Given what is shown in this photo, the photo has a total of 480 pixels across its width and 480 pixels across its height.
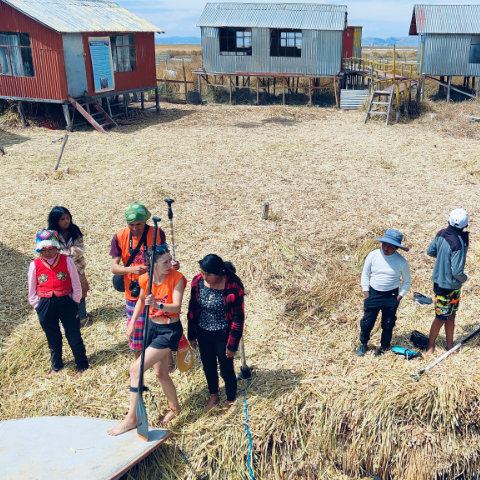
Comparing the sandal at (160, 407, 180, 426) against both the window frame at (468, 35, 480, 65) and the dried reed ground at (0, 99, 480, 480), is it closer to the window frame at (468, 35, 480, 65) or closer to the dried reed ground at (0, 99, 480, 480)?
the dried reed ground at (0, 99, 480, 480)

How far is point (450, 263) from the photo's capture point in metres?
5.83

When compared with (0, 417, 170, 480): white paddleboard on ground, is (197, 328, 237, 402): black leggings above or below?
above

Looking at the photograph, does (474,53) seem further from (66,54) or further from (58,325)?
(58,325)

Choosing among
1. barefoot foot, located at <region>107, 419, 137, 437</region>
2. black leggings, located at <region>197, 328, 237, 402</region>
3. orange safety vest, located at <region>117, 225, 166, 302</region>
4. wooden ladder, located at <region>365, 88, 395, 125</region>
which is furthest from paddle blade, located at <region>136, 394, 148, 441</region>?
wooden ladder, located at <region>365, 88, 395, 125</region>

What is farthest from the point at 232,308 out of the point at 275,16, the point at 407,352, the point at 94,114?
the point at 275,16

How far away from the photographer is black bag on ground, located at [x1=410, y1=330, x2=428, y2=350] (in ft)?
21.5

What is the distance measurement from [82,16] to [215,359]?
19945mm

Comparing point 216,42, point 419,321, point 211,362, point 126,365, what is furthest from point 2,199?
point 216,42

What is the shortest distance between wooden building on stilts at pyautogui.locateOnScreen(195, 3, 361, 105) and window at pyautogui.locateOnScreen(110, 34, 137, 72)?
236 inches

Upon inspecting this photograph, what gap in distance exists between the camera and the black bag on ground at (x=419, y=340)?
6.55 meters

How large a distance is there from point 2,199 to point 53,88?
29.0ft

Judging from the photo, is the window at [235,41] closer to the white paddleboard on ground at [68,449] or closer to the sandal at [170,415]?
the sandal at [170,415]

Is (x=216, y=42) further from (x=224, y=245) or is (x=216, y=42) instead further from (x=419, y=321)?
(x=419, y=321)

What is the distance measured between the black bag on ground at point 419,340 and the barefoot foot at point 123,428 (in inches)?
145
